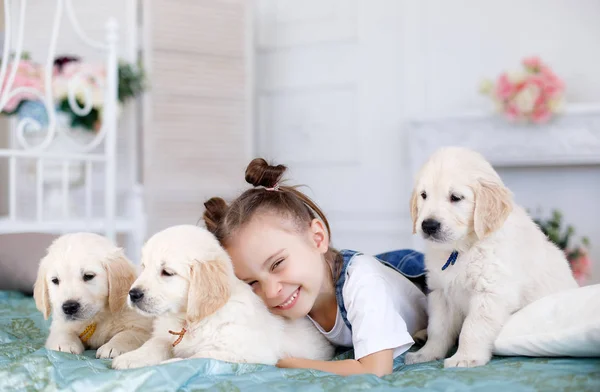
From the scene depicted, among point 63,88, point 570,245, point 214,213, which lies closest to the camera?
point 214,213

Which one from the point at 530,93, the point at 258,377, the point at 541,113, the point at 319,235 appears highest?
the point at 530,93

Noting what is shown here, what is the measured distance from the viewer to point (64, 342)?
5.88 feet

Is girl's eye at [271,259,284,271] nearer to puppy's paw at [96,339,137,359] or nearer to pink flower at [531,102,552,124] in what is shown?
puppy's paw at [96,339,137,359]

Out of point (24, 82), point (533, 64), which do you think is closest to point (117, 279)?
point (24, 82)

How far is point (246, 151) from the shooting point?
5.40 metres

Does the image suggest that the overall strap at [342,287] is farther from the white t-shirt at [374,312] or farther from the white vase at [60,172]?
the white vase at [60,172]

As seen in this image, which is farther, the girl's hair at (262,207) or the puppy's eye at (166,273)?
the girl's hair at (262,207)

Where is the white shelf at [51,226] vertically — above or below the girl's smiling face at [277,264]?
below

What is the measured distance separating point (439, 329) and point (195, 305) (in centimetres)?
72

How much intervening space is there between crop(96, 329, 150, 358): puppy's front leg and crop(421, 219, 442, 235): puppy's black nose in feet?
2.64

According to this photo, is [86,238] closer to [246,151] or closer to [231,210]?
[231,210]

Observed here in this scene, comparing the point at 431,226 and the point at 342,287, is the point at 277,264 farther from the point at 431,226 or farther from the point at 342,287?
the point at 431,226

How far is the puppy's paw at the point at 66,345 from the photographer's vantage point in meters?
1.76

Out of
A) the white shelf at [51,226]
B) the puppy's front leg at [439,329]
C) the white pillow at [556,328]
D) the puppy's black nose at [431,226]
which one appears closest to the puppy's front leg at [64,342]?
the puppy's front leg at [439,329]
